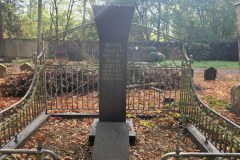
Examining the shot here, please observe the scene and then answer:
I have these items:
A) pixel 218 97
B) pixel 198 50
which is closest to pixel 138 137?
pixel 218 97

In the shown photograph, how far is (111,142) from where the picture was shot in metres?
4.94

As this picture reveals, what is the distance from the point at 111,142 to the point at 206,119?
1.97 m

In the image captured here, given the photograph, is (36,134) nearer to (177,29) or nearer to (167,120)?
(167,120)

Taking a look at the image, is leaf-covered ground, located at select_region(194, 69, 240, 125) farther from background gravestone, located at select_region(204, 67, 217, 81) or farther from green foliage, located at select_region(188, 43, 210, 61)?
green foliage, located at select_region(188, 43, 210, 61)

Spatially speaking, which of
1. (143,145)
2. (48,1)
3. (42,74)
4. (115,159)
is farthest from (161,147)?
(48,1)

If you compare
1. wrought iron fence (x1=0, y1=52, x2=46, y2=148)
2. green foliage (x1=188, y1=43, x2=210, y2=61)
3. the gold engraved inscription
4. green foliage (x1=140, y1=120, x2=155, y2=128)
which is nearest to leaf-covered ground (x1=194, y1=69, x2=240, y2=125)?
green foliage (x1=140, y1=120, x2=155, y2=128)

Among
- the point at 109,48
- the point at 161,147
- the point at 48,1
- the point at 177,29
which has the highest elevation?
the point at 48,1

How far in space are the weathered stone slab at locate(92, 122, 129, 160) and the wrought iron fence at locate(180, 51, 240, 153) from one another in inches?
62.8

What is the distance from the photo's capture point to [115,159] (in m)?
4.50

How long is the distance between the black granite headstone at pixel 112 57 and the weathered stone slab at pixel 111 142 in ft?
1.06

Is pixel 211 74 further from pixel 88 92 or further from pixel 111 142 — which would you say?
pixel 111 142

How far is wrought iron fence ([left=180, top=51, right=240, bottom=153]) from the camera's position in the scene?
4.63 m

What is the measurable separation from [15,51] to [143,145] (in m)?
32.3

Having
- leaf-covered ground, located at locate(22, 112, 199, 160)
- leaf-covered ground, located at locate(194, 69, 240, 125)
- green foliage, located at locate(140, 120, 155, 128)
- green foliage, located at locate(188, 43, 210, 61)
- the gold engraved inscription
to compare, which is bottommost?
leaf-covered ground, located at locate(22, 112, 199, 160)
